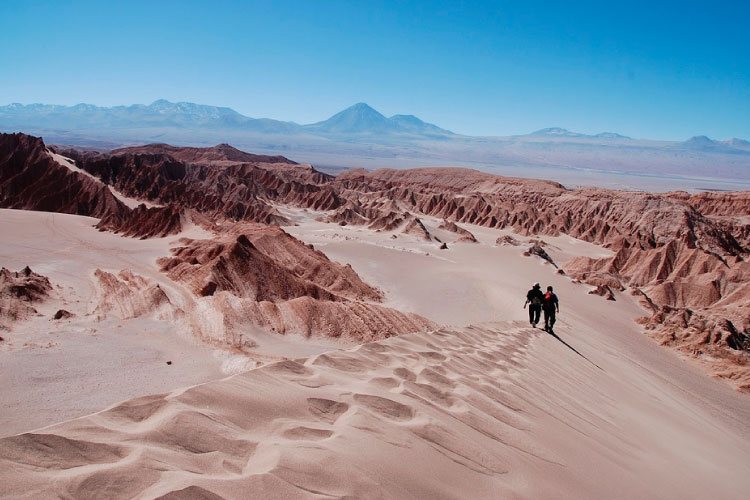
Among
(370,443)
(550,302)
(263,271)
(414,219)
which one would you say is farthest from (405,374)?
(414,219)

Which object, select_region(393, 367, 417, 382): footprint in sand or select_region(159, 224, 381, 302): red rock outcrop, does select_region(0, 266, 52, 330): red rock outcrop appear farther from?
select_region(393, 367, 417, 382): footprint in sand

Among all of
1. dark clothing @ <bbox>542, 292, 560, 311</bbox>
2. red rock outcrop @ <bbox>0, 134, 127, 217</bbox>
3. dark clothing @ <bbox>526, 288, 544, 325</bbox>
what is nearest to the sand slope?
dark clothing @ <bbox>542, 292, 560, 311</bbox>

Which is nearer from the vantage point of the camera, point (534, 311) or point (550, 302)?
point (550, 302)

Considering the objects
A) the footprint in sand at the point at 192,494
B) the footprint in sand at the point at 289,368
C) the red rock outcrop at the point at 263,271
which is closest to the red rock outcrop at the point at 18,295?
the red rock outcrop at the point at 263,271

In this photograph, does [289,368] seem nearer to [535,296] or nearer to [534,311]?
[535,296]

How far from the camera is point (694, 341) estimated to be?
1466 cm

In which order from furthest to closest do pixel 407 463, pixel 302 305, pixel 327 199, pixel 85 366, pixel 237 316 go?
pixel 327 199, pixel 302 305, pixel 237 316, pixel 85 366, pixel 407 463

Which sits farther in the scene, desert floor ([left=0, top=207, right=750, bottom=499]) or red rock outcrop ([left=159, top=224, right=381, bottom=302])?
red rock outcrop ([left=159, top=224, right=381, bottom=302])

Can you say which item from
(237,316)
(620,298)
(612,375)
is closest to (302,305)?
(237,316)

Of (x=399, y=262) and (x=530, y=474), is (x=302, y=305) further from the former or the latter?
(x=399, y=262)

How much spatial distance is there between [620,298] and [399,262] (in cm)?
1367

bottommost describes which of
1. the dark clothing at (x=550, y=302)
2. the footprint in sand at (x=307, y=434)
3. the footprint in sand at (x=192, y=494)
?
the dark clothing at (x=550, y=302)

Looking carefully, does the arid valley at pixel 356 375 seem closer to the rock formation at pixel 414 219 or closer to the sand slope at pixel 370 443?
the sand slope at pixel 370 443

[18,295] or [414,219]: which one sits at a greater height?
[414,219]
